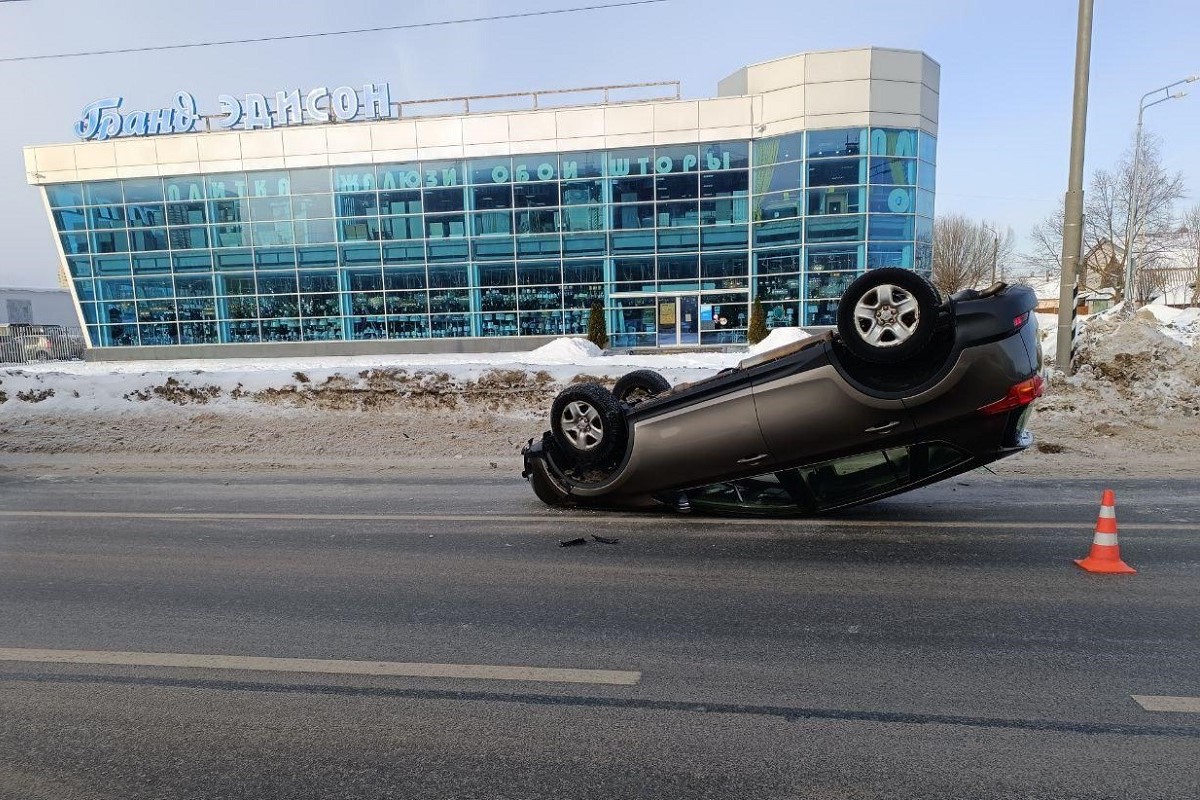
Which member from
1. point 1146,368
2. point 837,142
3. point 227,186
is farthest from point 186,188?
point 1146,368

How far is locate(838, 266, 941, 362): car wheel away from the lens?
531 centimetres

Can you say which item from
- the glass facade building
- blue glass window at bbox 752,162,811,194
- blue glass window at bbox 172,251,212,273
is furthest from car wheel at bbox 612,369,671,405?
blue glass window at bbox 172,251,212,273

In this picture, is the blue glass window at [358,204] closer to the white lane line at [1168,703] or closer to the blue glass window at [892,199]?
the blue glass window at [892,199]

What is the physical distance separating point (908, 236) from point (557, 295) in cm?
1497

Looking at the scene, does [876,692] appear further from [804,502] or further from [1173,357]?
[1173,357]

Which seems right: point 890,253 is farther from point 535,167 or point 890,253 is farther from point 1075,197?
point 1075,197

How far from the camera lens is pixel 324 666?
3875mm

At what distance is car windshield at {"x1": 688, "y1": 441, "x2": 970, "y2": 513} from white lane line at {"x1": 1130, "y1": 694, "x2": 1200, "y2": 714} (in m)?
2.53

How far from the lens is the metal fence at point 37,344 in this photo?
33916mm

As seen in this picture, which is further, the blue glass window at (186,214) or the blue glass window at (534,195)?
the blue glass window at (186,214)

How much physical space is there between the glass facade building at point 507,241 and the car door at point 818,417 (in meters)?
25.3

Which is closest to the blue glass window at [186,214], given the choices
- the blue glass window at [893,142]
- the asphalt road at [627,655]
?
the blue glass window at [893,142]

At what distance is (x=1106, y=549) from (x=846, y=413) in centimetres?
196

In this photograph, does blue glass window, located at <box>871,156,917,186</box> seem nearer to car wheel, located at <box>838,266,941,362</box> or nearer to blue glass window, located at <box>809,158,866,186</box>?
blue glass window, located at <box>809,158,866,186</box>
